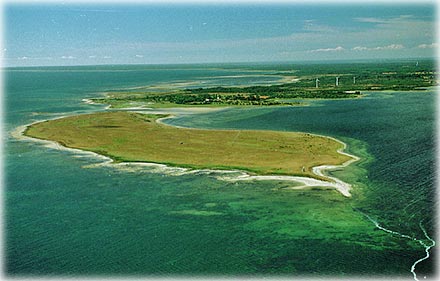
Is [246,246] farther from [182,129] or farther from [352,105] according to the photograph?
[352,105]

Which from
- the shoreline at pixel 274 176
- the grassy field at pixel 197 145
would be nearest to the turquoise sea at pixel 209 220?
the shoreline at pixel 274 176

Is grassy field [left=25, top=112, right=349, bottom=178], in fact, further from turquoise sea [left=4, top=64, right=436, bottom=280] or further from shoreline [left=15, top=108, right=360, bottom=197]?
turquoise sea [left=4, top=64, right=436, bottom=280]

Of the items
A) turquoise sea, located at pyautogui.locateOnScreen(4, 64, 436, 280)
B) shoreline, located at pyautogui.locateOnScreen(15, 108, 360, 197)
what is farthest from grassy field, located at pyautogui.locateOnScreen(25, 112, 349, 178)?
turquoise sea, located at pyautogui.locateOnScreen(4, 64, 436, 280)

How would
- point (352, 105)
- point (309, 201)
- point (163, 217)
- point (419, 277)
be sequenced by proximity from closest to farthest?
point (419, 277)
point (163, 217)
point (309, 201)
point (352, 105)

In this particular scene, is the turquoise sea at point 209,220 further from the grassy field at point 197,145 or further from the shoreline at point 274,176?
the grassy field at point 197,145

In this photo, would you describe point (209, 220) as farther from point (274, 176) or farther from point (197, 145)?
point (197, 145)

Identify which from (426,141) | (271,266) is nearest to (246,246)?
(271,266)

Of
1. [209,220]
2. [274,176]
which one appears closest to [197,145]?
[274,176]

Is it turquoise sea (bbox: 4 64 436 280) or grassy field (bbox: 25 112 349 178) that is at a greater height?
grassy field (bbox: 25 112 349 178)
